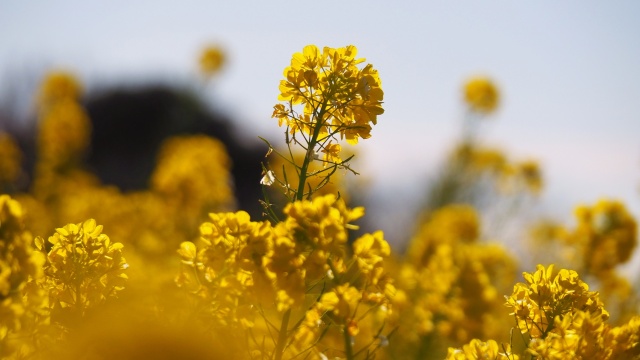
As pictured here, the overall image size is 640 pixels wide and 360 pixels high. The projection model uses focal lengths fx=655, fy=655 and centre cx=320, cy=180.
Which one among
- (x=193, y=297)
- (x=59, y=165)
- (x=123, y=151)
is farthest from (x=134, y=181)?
(x=193, y=297)

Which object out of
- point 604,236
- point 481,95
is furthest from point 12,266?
point 481,95

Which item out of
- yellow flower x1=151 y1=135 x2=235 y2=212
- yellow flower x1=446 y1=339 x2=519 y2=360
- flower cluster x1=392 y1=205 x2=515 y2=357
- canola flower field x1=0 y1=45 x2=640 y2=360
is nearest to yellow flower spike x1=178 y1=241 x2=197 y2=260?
canola flower field x1=0 y1=45 x2=640 y2=360

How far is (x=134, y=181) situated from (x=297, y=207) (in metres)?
16.3

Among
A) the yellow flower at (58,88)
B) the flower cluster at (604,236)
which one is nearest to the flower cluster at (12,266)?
the flower cluster at (604,236)

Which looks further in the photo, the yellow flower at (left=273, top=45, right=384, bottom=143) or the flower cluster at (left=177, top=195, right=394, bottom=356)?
the yellow flower at (left=273, top=45, right=384, bottom=143)

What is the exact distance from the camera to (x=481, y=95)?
31.3 feet

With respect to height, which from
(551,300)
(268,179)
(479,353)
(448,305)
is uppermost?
(448,305)

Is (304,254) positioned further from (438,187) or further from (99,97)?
(99,97)

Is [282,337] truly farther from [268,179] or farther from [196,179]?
[196,179]

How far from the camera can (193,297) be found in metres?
1.47

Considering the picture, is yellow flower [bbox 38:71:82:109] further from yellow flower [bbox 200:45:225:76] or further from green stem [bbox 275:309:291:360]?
green stem [bbox 275:309:291:360]

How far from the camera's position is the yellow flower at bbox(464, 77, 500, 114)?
9.38 meters

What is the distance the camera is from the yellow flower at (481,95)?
9.38m

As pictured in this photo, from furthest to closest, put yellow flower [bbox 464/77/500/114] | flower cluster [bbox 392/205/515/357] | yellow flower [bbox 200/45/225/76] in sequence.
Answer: yellow flower [bbox 200/45/225/76] → yellow flower [bbox 464/77/500/114] → flower cluster [bbox 392/205/515/357]
